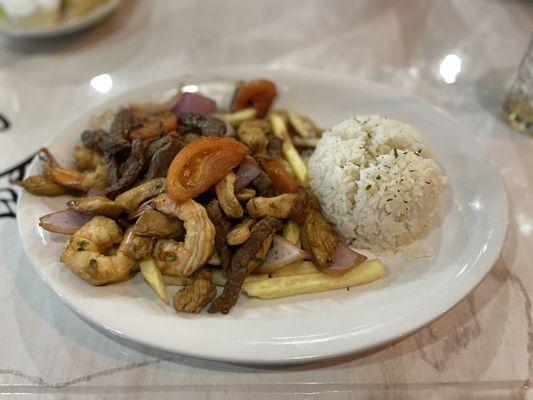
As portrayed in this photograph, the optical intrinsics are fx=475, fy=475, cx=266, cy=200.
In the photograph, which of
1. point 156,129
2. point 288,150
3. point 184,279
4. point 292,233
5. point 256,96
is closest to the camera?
point 184,279

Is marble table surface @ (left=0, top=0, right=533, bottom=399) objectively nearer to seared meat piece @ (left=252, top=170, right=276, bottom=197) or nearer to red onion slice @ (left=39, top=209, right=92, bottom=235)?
red onion slice @ (left=39, top=209, right=92, bottom=235)

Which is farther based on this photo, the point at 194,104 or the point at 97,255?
the point at 194,104

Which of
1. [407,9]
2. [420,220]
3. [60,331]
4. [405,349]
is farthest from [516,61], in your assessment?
[60,331]

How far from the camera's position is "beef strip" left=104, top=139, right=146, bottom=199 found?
75.8 inches

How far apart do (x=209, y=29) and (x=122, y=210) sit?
211cm

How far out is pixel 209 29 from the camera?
3.49 meters

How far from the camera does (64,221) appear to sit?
1.81 meters

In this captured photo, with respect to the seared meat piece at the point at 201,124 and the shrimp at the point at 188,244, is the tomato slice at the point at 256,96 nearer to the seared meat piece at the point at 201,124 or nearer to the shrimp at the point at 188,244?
the seared meat piece at the point at 201,124

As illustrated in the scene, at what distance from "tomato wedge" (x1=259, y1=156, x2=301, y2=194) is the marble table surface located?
69 centimetres

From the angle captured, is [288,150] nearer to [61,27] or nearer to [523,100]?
[523,100]

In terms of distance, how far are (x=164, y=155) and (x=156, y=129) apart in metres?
0.30

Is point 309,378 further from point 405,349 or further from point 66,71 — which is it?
point 66,71

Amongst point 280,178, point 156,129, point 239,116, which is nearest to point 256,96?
point 239,116

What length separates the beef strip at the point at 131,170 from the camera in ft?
6.31
